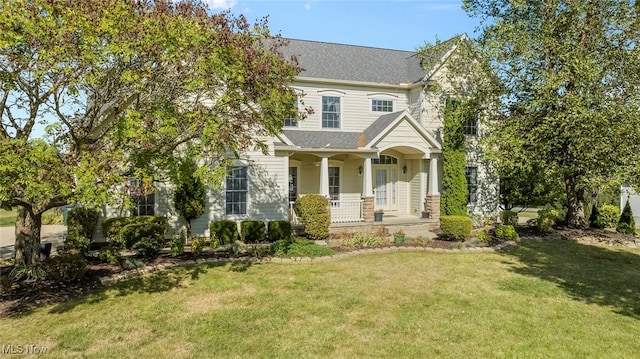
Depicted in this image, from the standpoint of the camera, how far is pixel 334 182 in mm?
19359

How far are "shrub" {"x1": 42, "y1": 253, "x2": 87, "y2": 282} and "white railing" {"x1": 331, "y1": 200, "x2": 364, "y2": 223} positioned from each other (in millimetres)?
9926

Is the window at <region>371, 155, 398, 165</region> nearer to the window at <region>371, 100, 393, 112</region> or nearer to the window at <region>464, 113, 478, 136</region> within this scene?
the window at <region>371, 100, 393, 112</region>

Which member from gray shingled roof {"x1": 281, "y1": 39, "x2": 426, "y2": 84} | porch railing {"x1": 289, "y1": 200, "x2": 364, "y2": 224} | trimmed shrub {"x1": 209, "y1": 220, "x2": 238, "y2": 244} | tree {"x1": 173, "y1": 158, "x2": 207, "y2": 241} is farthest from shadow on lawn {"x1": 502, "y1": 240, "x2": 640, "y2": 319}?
tree {"x1": 173, "y1": 158, "x2": 207, "y2": 241}

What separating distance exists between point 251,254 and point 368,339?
20.6ft

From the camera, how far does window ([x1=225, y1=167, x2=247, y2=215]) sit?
15.4 metres

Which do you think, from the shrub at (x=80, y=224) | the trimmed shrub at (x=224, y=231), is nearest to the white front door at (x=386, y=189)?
the trimmed shrub at (x=224, y=231)

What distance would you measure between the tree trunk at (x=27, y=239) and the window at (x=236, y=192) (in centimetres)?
680

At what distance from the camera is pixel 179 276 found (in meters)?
9.98

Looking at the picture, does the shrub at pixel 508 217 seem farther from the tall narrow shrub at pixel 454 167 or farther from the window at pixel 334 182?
the window at pixel 334 182

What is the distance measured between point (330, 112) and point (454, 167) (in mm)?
6348

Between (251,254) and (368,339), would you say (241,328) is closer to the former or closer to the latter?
(368,339)

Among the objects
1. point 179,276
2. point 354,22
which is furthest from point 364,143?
point 179,276

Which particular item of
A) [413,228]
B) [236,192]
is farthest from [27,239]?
[413,228]

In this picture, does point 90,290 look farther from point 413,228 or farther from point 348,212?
point 413,228
